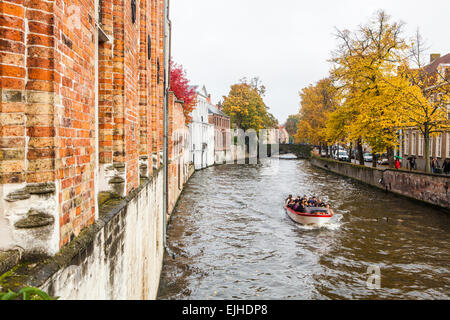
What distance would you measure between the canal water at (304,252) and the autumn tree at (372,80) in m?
6.67

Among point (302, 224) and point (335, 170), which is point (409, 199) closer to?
point (302, 224)

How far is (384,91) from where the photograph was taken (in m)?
27.0

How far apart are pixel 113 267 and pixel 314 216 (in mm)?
14999

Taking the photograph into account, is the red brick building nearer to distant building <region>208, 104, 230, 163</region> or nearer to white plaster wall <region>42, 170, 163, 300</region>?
white plaster wall <region>42, 170, 163, 300</region>

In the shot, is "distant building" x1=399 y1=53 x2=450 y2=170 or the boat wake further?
"distant building" x1=399 y1=53 x2=450 y2=170

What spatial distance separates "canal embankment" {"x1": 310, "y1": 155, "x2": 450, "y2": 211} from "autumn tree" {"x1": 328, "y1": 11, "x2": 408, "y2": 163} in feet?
7.73

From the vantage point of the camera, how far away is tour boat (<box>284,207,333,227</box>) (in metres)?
17.8

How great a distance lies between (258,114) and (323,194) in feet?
165

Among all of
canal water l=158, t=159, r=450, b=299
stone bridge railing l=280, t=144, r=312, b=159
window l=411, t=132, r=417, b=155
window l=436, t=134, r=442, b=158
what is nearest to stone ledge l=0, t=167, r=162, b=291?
canal water l=158, t=159, r=450, b=299

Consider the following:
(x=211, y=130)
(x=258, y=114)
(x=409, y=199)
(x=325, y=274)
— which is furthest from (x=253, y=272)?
(x=258, y=114)

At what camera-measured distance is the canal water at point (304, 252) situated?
10711mm

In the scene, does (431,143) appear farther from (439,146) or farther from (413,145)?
(413,145)

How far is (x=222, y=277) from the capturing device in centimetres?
1153

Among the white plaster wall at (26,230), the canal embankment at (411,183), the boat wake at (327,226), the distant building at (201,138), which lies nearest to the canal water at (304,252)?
the boat wake at (327,226)
